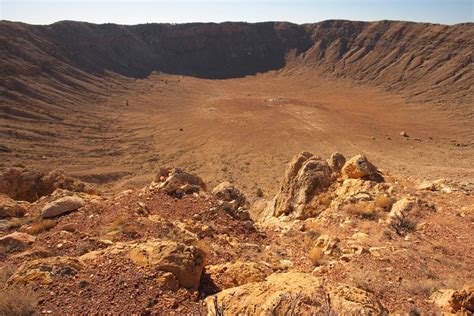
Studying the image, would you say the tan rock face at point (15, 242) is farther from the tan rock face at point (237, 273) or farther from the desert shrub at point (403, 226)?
the desert shrub at point (403, 226)

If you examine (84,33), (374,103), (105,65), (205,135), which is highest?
(84,33)

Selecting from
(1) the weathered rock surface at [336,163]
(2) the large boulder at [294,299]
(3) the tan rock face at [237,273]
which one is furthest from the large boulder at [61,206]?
(1) the weathered rock surface at [336,163]

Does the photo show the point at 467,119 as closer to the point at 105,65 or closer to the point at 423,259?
the point at 423,259

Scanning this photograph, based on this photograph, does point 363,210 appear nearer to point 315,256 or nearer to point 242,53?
point 315,256

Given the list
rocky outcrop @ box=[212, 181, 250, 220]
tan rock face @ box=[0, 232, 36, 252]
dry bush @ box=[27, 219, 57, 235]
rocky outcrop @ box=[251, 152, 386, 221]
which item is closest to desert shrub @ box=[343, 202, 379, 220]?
rocky outcrop @ box=[251, 152, 386, 221]

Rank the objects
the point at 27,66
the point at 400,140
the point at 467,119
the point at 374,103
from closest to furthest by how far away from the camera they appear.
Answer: the point at 400,140 → the point at 467,119 → the point at 27,66 → the point at 374,103

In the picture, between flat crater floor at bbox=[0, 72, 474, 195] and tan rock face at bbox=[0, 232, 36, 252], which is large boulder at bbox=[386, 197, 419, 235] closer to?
A: tan rock face at bbox=[0, 232, 36, 252]

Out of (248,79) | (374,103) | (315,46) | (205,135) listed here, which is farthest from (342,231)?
(315,46)
